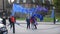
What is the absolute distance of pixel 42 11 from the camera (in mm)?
49688

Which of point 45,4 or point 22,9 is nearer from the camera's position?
point 22,9

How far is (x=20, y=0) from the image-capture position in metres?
59.1

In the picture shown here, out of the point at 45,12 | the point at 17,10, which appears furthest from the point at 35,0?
the point at 17,10

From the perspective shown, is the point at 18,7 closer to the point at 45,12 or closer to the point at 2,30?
the point at 45,12

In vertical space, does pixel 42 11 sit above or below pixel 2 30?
below

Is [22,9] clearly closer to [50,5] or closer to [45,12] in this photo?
[45,12]

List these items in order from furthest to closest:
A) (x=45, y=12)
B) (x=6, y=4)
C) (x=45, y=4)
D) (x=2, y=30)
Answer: (x=6, y=4) < (x=45, y=4) < (x=45, y=12) < (x=2, y=30)

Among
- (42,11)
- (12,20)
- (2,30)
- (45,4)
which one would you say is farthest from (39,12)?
(2,30)

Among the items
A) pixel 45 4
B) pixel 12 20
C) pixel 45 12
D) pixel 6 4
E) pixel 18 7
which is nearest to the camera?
pixel 12 20

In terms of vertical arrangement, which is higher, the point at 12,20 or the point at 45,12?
the point at 12,20

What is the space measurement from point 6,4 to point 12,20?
41.4 meters

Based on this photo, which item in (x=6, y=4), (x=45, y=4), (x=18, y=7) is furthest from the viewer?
(x=6, y=4)

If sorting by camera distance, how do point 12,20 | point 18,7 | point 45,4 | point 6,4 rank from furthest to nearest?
1. point 6,4
2. point 45,4
3. point 18,7
4. point 12,20

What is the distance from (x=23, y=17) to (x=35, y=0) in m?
9.81
